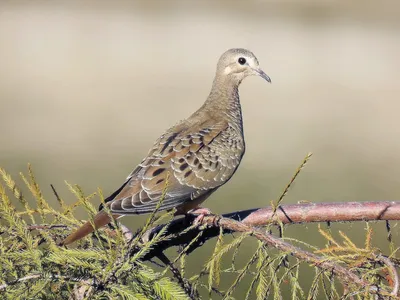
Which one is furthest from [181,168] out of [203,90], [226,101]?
[203,90]

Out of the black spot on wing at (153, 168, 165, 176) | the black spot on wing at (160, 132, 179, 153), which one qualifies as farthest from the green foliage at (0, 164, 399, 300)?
the black spot on wing at (160, 132, 179, 153)

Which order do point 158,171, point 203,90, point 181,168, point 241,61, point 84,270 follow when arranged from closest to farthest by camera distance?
point 84,270 → point 158,171 → point 181,168 → point 241,61 → point 203,90

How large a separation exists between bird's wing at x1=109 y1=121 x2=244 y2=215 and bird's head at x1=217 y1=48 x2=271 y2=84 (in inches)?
22.0

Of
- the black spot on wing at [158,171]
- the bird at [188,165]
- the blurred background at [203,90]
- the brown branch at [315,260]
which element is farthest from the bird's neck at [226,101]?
the blurred background at [203,90]

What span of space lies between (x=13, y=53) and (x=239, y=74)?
12266mm

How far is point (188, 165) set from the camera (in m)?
3.27

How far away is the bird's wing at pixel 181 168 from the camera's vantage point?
2.96m

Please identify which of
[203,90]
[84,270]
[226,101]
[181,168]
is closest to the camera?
[84,270]

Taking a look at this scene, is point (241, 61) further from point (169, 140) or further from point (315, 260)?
point (315, 260)

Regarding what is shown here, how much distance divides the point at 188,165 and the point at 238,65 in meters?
1.01

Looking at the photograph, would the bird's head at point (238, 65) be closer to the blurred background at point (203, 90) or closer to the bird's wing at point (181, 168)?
the bird's wing at point (181, 168)

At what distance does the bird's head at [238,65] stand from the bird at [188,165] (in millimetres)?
246

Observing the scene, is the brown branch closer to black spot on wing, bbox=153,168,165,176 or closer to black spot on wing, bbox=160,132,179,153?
black spot on wing, bbox=153,168,165,176

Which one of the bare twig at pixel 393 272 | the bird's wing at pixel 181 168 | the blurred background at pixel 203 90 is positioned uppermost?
the bare twig at pixel 393 272
